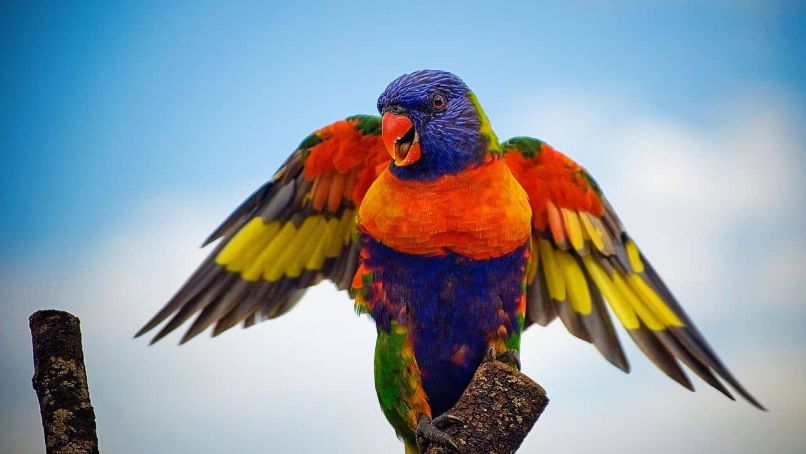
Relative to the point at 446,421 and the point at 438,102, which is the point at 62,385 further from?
the point at 438,102

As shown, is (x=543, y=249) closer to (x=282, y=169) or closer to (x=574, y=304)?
(x=574, y=304)

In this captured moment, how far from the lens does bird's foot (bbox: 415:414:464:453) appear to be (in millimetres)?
2277

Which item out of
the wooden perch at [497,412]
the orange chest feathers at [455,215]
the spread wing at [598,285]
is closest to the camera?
the wooden perch at [497,412]

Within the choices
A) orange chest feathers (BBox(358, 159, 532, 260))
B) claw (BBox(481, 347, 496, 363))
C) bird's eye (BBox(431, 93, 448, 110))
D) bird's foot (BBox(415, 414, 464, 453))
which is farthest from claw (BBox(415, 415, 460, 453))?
bird's eye (BBox(431, 93, 448, 110))

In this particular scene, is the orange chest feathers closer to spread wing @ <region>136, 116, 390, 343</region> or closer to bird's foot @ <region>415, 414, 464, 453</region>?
spread wing @ <region>136, 116, 390, 343</region>

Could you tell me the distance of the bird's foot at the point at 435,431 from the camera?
228 cm

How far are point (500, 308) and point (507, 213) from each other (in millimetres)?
406

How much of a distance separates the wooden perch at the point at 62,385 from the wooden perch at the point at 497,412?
109cm

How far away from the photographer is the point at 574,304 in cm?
356

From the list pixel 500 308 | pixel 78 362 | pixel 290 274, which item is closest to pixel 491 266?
pixel 500 308

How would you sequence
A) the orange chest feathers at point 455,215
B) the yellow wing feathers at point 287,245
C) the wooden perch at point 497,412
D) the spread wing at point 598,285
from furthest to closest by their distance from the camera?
the yellow wing feathers at point 287,245 → the spread wing at point 598,285 → the orange chest feathers at point 455,215 → the wooden perch at point 497,412

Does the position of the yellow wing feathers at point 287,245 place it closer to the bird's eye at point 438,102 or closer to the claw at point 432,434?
the bird's eye at point 438,102

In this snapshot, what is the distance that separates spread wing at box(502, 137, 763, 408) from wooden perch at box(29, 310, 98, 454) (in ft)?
6.78

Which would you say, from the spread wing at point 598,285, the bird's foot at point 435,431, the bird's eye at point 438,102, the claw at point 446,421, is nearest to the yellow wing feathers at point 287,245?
the bird's eye at point 438,102
